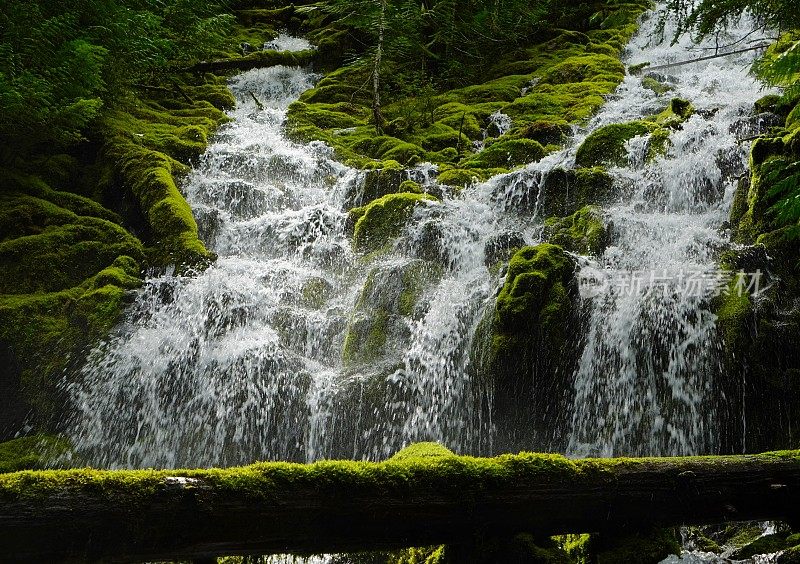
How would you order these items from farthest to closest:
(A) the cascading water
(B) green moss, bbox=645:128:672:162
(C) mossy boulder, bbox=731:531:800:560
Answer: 1. (B) green moss, bbox=645:128:672:162
2. (A) the cascading water
3. (C) mossy boulder, bbox=731:531:800:560

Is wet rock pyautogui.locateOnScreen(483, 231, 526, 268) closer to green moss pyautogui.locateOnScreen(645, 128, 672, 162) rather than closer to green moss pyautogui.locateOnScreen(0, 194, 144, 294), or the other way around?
green moss pyautogui.locateOnScreen(645, 128, 672, 162)

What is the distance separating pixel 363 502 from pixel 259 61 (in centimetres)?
1862

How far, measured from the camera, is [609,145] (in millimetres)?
10703

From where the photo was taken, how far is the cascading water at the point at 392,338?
23.4ft

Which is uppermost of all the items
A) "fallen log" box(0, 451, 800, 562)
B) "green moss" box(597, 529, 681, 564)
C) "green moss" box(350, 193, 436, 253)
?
"green moss" box(350, 193, 436, 253)

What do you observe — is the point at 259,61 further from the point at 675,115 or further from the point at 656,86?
the point at 675,115

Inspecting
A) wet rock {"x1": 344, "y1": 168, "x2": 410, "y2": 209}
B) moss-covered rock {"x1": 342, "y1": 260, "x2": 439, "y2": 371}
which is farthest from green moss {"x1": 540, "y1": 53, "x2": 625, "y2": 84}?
moss-covered rock {"x1": 342, "y1": 260, "x2": 439, "y2": 371}

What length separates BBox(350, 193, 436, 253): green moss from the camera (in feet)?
32.4

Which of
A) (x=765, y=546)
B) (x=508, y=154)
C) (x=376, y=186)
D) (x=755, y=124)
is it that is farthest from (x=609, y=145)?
(x=765, y=546)

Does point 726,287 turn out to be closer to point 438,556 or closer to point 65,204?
point 438,556

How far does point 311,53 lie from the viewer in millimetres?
19797

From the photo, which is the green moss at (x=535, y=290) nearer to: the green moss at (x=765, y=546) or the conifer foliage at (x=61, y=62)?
the green moss at (x=765, y=546)

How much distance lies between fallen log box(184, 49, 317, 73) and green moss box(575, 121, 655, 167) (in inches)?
484

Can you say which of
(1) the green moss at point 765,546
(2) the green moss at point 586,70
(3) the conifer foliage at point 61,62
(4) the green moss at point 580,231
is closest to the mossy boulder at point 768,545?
(1) the green moss at point 765,546
